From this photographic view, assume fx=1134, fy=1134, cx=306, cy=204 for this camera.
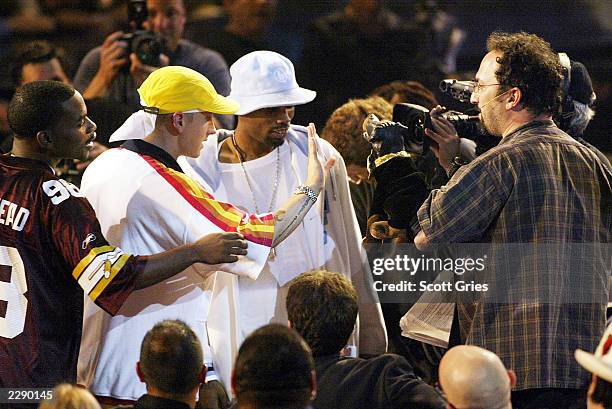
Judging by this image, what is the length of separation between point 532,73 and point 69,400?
169 cm

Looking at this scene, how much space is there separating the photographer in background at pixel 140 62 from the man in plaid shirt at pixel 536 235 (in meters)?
2.47

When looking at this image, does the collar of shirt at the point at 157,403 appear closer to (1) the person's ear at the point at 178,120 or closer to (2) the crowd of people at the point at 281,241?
(2) the crowd of people at the point at 281,241

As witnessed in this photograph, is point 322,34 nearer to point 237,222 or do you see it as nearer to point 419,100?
point 419,100

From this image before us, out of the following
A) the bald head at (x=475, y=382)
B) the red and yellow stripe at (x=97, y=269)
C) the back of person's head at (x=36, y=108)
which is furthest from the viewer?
the back of person's head at (x=36, y=108)

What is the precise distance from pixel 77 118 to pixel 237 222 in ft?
1.88

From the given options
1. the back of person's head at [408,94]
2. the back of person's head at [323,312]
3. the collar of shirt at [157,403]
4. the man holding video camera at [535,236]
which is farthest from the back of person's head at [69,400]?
the back of person's head at [408,94]

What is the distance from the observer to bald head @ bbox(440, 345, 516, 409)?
108 inches

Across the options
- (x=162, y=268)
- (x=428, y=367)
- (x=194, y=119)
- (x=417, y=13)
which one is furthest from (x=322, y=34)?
(x=162, y=268)

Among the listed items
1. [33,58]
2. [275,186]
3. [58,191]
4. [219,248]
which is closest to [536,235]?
[219,248]

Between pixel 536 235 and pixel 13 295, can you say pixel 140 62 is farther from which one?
pixel 536 235

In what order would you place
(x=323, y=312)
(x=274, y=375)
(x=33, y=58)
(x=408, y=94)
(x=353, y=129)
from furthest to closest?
(x=33, y=58)
(x=408, y=94)
(x=353, y=129)
(x=323, y=312)
(x=274, y=375)

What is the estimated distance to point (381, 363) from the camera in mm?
3057

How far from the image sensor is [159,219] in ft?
11.3

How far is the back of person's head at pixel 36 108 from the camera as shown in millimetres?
3305
